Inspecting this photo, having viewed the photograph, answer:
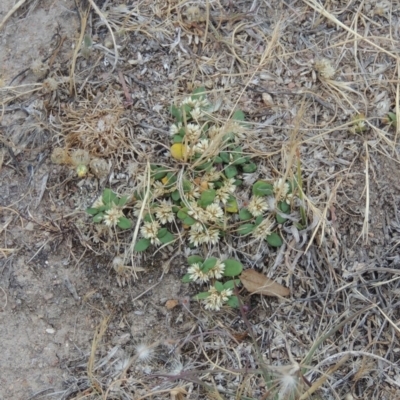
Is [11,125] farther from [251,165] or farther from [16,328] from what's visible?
[251,165]

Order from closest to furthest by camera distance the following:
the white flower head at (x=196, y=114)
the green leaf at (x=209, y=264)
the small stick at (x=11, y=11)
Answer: the green leaf at (x=209, y=264), the white flower head at (x=196, y=114), the small stick at (x=11, y=11)

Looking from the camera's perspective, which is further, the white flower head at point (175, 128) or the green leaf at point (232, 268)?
the white flower head at point (175, 128)

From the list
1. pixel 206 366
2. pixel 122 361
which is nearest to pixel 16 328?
pixel 122 361

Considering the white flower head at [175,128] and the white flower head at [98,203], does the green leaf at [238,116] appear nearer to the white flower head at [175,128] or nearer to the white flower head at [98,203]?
the white flower head at [175,128]

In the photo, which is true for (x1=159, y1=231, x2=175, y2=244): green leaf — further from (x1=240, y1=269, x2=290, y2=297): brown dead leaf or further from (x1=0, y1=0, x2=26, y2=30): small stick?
(x1=0, y1=0, x2=26, y2=30): small stick

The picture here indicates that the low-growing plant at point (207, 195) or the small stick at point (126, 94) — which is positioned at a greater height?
the small stick at point (126, 94)

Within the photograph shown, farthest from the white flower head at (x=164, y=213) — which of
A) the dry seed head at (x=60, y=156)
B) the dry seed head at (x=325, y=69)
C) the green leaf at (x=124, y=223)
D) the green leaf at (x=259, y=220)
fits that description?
the dry seed head at (x=325, y=69)
